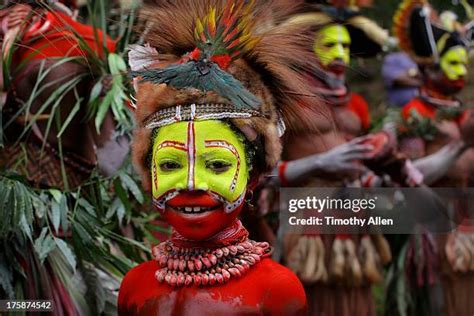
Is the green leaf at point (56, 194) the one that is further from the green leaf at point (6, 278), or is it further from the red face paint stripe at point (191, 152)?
the red face paint stripe at point (191, 152)

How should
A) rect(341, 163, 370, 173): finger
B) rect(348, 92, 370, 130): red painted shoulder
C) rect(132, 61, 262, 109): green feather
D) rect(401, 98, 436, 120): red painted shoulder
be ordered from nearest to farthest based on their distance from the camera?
rect(132, 61, 262, 109): green feather
rect(341, 163, 370, 173): finger
rect(348, 92, 370, 130): red painted shoulder
rect(401, 98, 436, 120): red painted shoulder

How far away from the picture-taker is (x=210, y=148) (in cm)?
262

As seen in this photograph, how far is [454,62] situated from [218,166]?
8.08ft

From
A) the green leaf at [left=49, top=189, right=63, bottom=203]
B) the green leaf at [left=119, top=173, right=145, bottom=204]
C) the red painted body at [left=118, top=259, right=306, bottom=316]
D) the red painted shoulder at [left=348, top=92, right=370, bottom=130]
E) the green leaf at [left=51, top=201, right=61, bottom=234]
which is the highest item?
the red painted shoulder at [left=348, top=92, right=370, bottom=130]

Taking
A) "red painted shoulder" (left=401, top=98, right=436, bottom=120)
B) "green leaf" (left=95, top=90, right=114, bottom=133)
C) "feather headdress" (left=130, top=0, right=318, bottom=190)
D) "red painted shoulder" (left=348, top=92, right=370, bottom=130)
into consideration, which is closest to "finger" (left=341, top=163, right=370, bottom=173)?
"red painted shoulder" (left=348, top=92, right=370, bottom=130)

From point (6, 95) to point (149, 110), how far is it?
1.25 metres

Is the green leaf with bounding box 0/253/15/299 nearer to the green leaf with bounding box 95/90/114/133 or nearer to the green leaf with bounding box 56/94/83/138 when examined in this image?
the green leaf with bounding box 56/94/83/138

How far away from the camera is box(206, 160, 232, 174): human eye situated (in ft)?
8.61

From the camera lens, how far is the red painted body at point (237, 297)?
262cm

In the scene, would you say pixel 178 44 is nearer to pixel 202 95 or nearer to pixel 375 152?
pixel 202 95

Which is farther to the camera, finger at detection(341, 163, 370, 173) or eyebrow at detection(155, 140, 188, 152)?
finger at detection(341, 163, 370, 173)

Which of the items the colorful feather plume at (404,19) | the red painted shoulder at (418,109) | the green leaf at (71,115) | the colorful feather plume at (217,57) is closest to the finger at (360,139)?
the red painted shoulder at (418,109)

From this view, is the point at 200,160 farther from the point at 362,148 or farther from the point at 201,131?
the point at 362,148

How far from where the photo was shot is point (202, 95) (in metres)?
2.64
